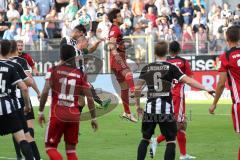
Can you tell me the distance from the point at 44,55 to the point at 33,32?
6.31ft

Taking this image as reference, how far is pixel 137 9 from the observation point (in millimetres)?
33250

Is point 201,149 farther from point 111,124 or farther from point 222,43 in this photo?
point 222,43

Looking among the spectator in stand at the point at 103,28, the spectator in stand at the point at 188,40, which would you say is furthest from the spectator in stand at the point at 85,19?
the spectator in stand at the point at 188,40

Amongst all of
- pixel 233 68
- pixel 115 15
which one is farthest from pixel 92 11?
pixel 233 68

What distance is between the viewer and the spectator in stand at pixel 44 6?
3289cm

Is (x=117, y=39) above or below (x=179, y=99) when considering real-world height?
above

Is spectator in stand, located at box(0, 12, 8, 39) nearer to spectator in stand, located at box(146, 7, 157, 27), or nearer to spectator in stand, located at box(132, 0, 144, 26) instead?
spectator in stand, located at box(132, 0, 144, 26)

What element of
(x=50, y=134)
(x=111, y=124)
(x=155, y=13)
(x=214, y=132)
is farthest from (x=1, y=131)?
(x=155, y=13)

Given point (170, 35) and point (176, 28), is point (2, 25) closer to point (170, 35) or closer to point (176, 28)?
point (170, 35)

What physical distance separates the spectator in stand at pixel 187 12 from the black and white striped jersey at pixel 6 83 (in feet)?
72.2

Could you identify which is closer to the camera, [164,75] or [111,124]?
[164,75]

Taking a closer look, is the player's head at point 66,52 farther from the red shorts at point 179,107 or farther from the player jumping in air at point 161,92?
the red shorts at point 179,107

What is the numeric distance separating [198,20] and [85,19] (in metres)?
5.38

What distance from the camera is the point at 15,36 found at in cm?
2961
